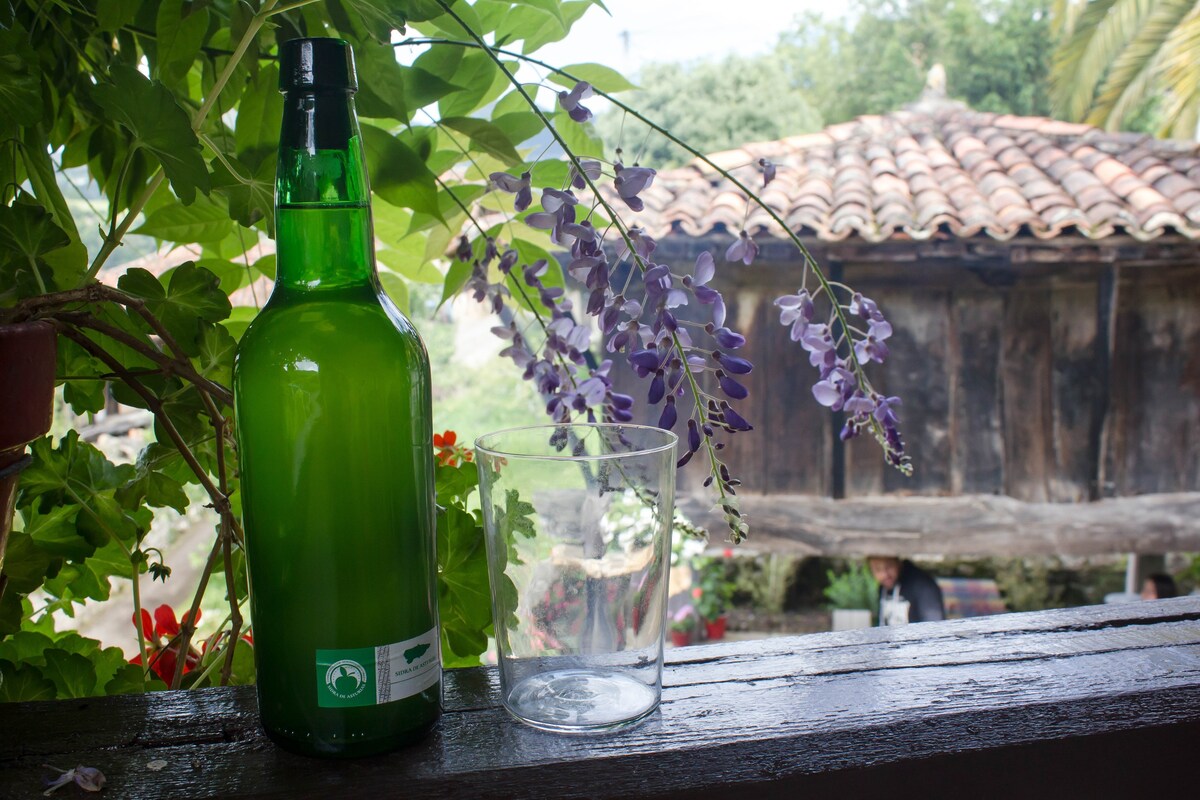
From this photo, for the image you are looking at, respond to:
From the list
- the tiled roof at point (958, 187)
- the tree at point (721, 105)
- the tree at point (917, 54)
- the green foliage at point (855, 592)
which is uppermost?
the tree at point (917, 54)

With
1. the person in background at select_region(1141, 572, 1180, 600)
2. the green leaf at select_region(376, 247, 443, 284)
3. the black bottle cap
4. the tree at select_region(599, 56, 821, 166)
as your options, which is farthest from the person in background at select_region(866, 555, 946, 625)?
the tree at select_region(599, 56, 821, 166)

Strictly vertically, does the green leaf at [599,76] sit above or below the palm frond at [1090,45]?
below

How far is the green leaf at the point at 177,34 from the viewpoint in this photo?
0.45m

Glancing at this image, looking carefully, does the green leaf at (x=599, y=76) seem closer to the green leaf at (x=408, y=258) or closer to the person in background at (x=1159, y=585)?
the green leaf at (x=408, y=258)

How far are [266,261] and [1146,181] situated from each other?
17.5 feet

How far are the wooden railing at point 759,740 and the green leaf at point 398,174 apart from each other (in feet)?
0.83

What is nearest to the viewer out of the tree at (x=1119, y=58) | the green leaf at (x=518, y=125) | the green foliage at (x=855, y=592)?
the green leaf at (x=518, y=125)

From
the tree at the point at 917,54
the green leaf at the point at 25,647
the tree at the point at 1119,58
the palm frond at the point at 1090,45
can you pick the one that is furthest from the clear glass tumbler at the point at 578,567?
the tree at the point at 917,54

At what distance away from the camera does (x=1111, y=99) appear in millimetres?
9461

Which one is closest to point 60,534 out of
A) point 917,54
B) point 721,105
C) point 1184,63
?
point 1184,63

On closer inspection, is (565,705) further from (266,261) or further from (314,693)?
(266,261)

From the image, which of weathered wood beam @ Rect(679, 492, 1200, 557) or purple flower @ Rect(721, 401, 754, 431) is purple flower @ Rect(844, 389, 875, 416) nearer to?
purple flower @ Rect(721, 401, 754, 431)

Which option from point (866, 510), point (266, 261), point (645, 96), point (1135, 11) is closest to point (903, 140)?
point (866, 510)

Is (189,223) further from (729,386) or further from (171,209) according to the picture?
(729,386)
